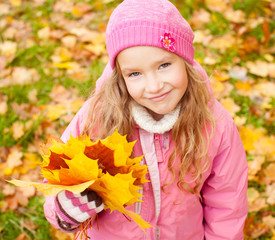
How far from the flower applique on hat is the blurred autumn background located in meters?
0.82

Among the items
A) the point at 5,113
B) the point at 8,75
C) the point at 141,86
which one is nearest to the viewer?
the point at 141,86

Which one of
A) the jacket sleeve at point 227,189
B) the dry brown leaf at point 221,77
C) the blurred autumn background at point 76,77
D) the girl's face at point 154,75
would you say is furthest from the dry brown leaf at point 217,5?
the girl's face at point 154,75

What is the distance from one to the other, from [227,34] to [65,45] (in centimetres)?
147

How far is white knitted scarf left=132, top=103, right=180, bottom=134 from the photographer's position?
5.04 ft

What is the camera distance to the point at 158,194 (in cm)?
165

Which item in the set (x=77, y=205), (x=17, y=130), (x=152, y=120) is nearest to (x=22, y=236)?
(x=17, y=130)

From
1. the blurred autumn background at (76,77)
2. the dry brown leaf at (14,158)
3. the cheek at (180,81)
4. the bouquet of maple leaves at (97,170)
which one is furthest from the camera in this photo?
the dry brown leaf at (14,158)

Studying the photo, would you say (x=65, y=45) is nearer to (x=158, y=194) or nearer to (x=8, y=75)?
(x=8, y=75)

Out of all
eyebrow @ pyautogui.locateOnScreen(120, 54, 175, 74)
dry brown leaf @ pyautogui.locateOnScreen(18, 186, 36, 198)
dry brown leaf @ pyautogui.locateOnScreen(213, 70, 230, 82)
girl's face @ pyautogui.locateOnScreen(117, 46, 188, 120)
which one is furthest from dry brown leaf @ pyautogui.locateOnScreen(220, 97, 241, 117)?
dry brown leaf @ pyautogui.locateOnScreen(18, 186, 36, 198)

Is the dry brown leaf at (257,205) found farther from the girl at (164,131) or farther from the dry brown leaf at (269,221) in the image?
the girl at (164,131)

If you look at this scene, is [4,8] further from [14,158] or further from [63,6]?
[14,158]

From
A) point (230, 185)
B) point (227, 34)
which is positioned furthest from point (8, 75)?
point (230, 185)

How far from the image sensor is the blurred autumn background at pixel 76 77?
92.4 inches

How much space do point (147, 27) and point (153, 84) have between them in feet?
0.70
